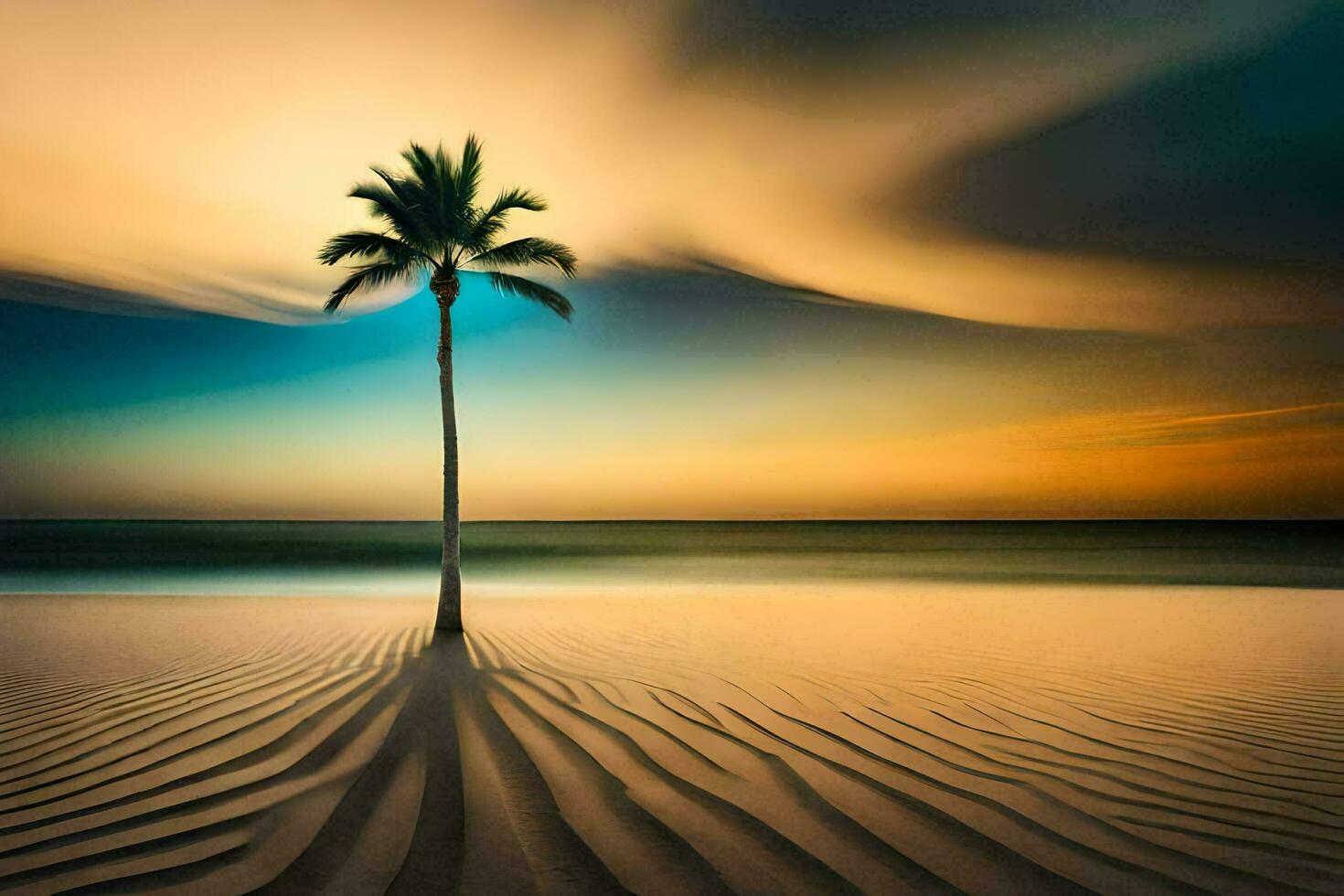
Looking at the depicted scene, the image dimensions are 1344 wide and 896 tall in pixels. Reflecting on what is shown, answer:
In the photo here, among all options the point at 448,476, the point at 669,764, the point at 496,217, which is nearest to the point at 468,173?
the point at 496,217

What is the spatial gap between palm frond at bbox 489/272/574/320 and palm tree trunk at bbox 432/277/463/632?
72 cm

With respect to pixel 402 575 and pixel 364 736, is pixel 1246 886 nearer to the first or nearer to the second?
pixel 364 736

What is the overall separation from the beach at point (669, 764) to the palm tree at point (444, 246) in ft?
7.20

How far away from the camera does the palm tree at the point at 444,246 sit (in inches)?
381

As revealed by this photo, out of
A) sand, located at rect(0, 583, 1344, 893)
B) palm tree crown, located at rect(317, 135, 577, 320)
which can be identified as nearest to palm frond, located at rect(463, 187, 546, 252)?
palm tree crown, located at rect(317, 135, 577, 320)

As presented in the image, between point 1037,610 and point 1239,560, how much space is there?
34566 mm

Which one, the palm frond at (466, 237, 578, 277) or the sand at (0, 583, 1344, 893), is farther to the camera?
the palm frond at (466, 237, 578, 277)

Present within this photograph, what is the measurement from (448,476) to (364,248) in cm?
330

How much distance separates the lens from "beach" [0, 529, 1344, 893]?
110 inches

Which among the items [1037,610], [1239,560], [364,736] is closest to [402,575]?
[1037,610]

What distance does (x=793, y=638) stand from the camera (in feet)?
31.7

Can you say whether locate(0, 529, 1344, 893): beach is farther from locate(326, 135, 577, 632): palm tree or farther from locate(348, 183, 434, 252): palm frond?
locate(348, 183, 434, 252): palm frond

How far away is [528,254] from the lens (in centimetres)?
1024

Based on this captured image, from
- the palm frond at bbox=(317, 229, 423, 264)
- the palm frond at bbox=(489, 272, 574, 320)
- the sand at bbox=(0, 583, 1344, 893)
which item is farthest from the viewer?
the palm frond at bbox=(489, 272, 574, 320)
